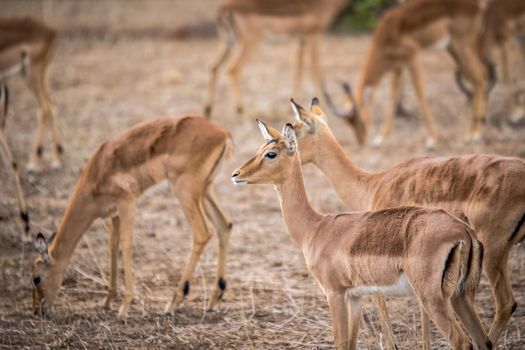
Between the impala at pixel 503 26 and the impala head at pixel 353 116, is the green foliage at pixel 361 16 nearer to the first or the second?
the impala at pixel 503 26

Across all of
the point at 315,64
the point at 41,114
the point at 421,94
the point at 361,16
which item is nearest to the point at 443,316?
the point at 421,94

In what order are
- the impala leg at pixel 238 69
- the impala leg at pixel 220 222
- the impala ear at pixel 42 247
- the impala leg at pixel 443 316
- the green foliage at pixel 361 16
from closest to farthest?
the impala leg at pixel 443 316 → the impala ear at pixel 42 247 → the impala leg at pixel 220 222 → the impala leg at pixel 238 69 → the green foliage at pixel 361 16

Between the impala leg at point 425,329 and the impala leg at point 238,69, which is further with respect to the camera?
the impala leg at point 238,69

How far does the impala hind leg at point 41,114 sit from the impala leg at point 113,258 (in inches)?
138

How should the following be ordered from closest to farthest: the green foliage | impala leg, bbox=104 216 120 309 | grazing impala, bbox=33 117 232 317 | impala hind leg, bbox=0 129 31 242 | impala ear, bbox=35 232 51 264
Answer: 1. impala ear, bbox=35 232 51 264
2. grazing impala, bbox=33 117 232 317
3. impala leg, bbox=104 216 120 309
4. impala hind leg, bbox=0 129 31 242
5. the green foliage

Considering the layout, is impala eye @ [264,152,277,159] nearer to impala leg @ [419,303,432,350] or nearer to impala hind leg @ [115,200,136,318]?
impala leg @ [419,303,432,350]

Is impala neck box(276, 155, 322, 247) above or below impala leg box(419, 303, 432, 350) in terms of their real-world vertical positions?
above

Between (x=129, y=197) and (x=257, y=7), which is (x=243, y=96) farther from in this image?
(x=129, y=197)

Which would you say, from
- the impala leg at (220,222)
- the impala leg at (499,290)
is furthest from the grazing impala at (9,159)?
the impala leg at (499,290)

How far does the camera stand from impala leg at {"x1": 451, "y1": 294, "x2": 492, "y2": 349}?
4387 mm

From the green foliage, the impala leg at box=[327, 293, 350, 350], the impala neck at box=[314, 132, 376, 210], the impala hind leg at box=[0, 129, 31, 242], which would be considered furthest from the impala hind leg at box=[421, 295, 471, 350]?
the green foliage

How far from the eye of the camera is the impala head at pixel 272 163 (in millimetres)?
5191

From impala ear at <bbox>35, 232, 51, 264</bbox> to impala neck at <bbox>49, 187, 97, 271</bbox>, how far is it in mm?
119

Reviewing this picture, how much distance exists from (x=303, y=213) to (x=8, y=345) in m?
2.20
